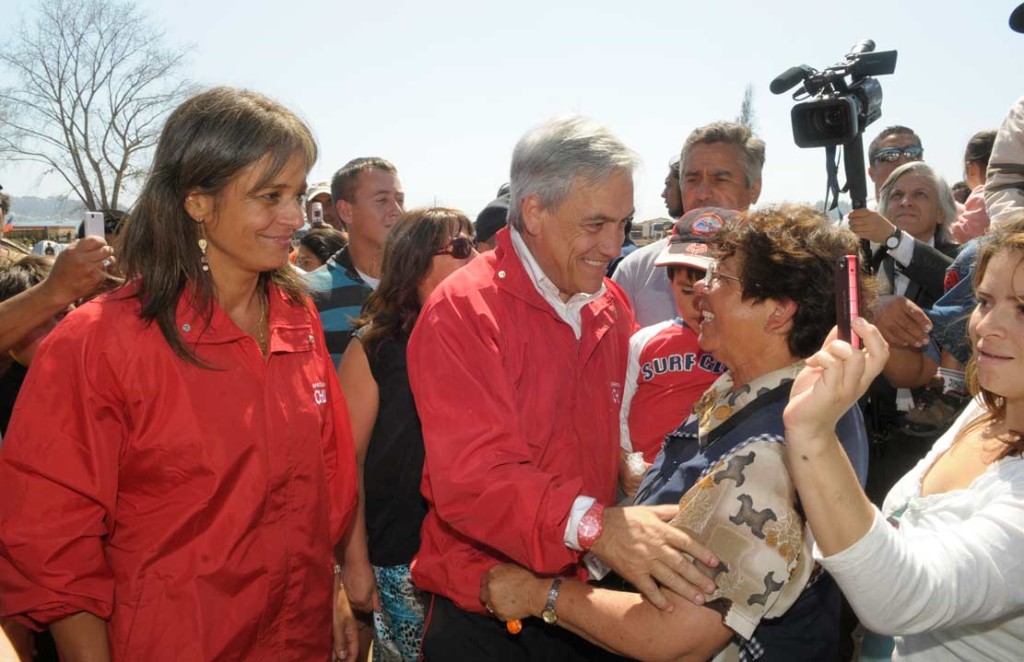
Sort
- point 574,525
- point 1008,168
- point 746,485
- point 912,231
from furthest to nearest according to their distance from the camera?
point 912,231 → point 1008,168 → point 574,525 → point 746,485

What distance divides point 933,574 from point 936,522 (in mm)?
284

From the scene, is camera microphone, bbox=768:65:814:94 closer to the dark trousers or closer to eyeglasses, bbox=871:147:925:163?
the dark trousers

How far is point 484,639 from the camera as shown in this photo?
2.25 metres

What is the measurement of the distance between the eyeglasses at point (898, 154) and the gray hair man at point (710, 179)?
2.62 meters

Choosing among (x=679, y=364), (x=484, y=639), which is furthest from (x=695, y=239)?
(x=484, y=639)

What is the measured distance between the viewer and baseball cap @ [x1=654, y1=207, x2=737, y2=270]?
2.71m

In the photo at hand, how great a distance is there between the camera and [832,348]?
1.42 metres

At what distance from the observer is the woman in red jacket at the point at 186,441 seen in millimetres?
1906

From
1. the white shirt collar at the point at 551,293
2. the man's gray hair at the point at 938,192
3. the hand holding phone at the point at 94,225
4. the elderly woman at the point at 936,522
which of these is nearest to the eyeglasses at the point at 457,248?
the white shirt collar at the point at 551,293

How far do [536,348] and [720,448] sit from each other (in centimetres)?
60

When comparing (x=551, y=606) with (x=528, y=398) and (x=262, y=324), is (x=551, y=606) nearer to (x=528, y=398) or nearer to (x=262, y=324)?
(x=528, y=398)

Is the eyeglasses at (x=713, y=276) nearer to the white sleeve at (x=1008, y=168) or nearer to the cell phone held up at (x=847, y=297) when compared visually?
the cell phone held up at (x=847, y=297)

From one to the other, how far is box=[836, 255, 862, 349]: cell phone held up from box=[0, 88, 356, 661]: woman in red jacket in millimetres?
1426

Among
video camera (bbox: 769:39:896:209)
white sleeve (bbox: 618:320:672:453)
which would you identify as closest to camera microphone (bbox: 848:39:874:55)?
video camera (bbox: 769:39:896:209)
